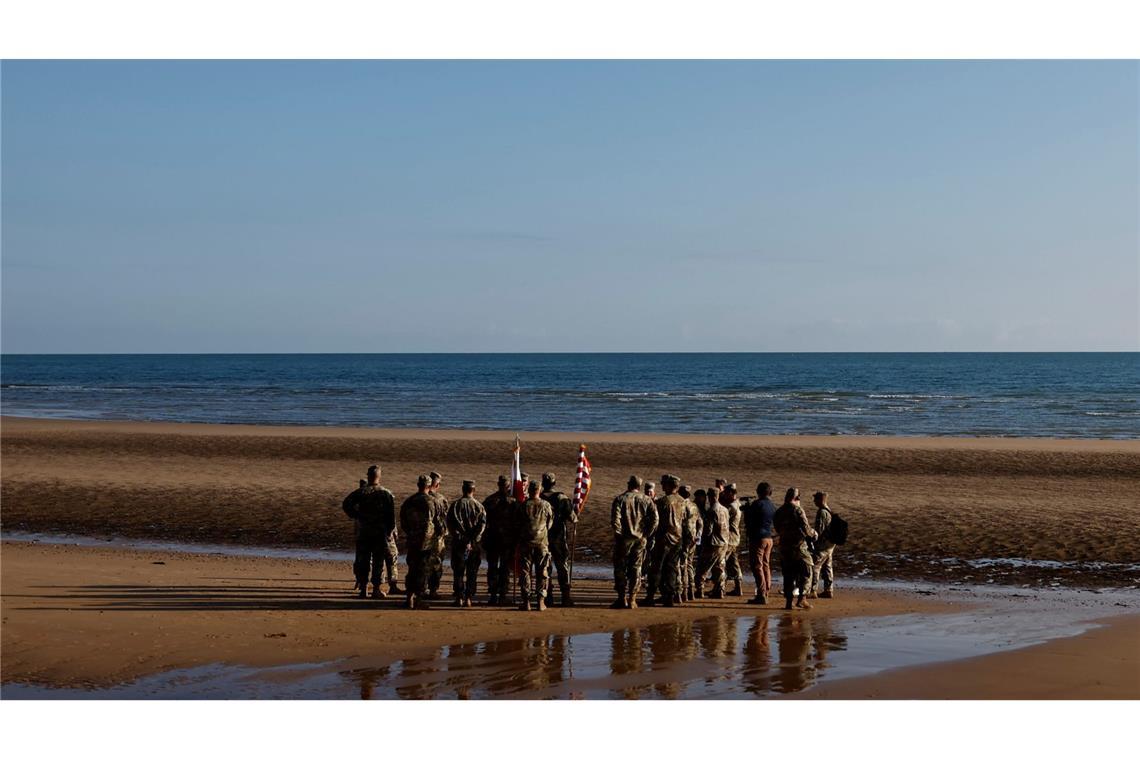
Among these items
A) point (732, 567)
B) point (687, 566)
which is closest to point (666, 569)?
point (687, 566)

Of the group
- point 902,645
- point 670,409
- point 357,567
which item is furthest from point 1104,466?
point 670,409

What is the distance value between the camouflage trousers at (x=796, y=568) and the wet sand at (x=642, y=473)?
10.7ft

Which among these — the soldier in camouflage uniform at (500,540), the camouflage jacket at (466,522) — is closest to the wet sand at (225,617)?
the soldier in camouflage uniform at (500,540)

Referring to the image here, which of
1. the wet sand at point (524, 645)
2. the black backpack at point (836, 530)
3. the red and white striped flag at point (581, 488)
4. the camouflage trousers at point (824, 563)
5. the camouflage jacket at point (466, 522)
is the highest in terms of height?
the red and white striped flag at point (581, 488)

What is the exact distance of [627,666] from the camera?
11031mm

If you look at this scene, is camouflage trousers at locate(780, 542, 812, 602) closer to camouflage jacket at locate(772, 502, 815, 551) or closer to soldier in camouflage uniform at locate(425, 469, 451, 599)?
camouflage jacket at locate(772, 502, 815, 551)

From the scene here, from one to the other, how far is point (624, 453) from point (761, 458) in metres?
4.14

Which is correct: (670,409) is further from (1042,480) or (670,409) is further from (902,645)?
(902,645)

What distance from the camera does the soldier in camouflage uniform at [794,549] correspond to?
47.0 ft

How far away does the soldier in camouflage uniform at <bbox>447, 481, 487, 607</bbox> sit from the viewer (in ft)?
46.6

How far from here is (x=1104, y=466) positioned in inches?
1184

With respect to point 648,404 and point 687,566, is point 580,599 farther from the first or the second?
point 648,404

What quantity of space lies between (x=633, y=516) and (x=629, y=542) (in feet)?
1.10

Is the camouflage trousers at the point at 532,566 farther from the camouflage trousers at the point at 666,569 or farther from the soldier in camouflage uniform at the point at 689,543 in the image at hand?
the soldier in camouflage uniform at the point at 689,543
